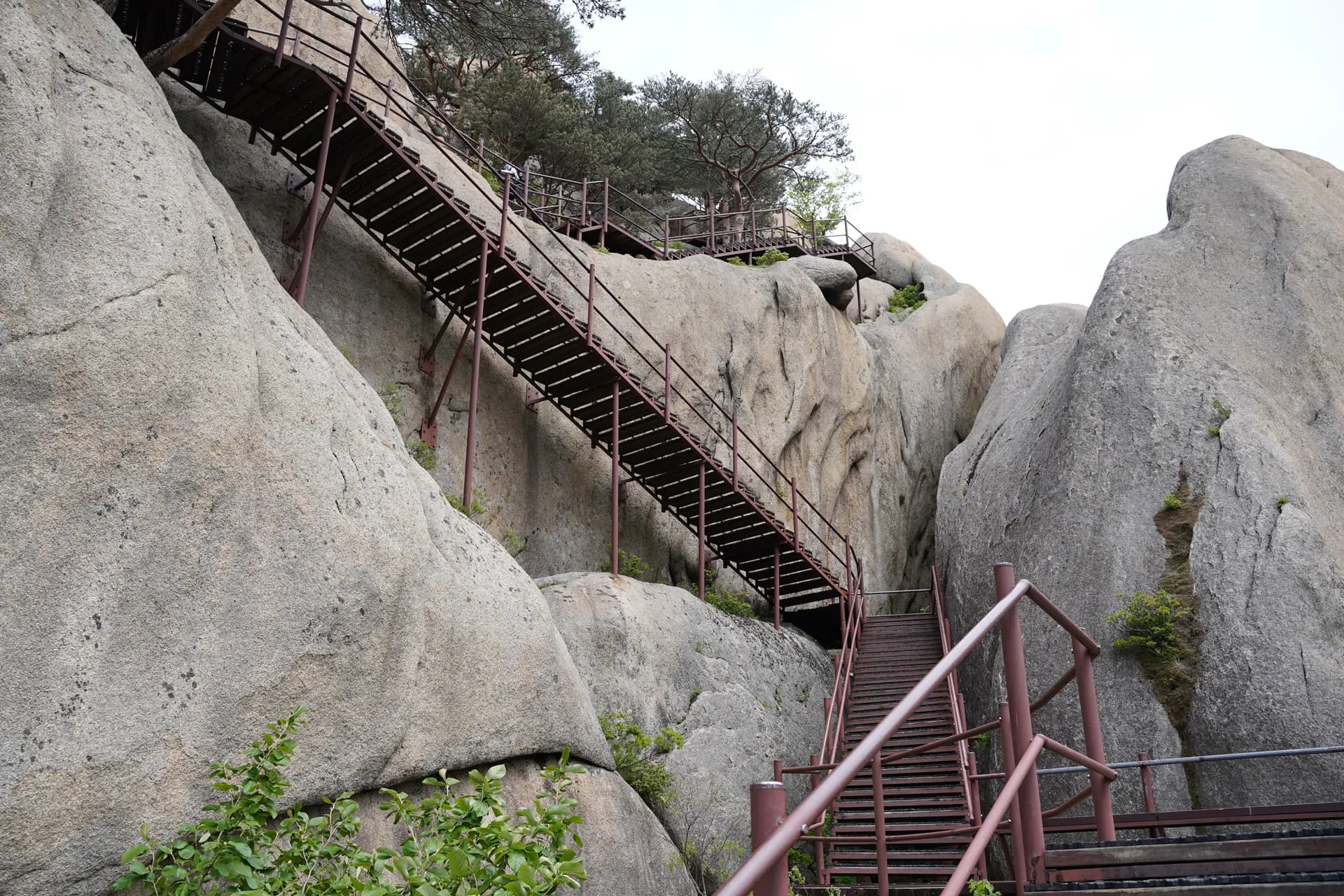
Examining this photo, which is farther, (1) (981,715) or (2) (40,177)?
(1) (981,715)

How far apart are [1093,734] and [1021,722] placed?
1079mm

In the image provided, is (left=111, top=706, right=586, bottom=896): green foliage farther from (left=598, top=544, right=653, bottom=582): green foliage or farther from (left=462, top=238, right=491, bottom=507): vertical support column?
(left=598, top=544, right=653, bottom=582): green foliage

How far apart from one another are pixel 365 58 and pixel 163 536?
49.8 feet

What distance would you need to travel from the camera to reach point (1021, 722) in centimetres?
423

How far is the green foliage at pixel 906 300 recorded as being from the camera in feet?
108

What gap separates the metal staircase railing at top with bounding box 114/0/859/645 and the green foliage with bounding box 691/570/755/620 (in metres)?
0.39

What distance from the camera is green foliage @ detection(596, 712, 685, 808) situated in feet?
40.1

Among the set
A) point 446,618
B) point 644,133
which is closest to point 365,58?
point 446,618

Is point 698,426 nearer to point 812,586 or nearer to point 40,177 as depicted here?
point 812,586

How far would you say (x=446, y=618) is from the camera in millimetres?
8703

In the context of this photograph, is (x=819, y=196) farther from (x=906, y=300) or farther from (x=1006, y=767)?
(x=1006, y=767)

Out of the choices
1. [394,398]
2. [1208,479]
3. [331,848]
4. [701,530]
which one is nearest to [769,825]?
[331,848]

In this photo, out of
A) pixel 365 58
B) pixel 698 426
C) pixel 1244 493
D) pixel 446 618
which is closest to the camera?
pixel 446 618

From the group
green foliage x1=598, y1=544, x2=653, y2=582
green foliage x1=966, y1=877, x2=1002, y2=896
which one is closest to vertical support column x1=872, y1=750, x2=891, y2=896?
green foliage x1=966, y1=877, x2=1002, y2=896
